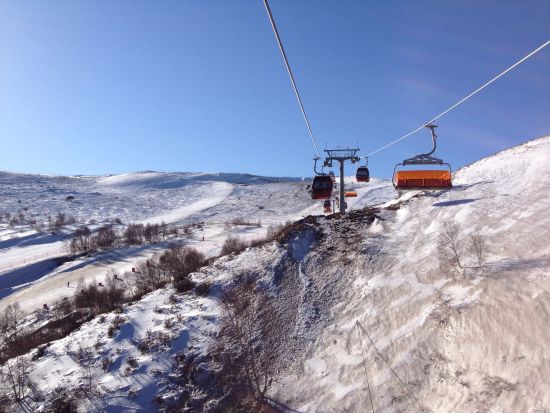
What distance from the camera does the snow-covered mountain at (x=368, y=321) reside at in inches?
478

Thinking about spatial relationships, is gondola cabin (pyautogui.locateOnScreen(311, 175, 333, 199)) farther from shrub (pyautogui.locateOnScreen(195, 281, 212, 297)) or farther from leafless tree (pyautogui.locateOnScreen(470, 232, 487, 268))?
leafless tree (pyautogui.locateOnScreen(470, 232, 487, 268))

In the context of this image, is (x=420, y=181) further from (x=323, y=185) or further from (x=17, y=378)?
(x=17, y=378)

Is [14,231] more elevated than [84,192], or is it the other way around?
[84,192]

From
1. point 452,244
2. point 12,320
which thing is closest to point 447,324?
point 452,244

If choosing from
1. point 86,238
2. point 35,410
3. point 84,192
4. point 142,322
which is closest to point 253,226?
point 86,238

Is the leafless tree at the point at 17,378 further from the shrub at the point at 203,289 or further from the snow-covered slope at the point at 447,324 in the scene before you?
the snow-covered slope at the point at 447,324

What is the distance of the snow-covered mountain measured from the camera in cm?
1213

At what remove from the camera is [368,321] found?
1616 cm

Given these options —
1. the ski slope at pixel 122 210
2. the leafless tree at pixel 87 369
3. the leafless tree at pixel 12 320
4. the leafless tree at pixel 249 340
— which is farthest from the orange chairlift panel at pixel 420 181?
the ski slope at pixel 122 210

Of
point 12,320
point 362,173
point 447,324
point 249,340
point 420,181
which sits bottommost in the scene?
point 12,320

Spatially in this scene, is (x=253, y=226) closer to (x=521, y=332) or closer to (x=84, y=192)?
(x=521, y=332)

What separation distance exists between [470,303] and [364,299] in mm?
4696

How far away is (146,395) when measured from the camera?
14.8m

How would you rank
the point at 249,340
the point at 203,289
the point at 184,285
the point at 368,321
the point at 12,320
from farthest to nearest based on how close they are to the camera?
the point at 12,320, the point at 184,285, the point at 203,289, the point at 249,340, the point at 368,321
